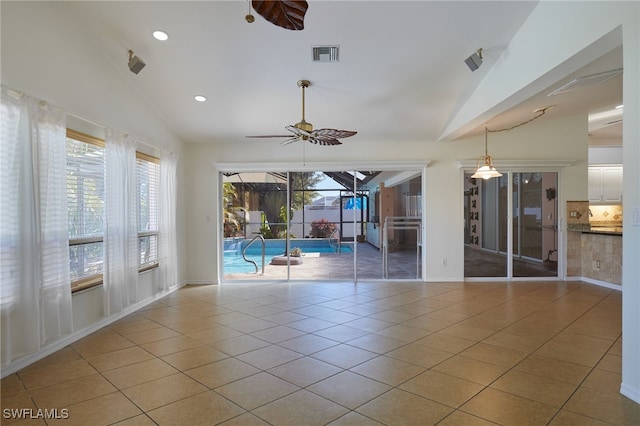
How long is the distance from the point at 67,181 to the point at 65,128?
1.83 feet

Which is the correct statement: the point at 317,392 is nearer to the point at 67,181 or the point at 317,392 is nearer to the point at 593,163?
the point at 67,181

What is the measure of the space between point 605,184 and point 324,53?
24.6ft

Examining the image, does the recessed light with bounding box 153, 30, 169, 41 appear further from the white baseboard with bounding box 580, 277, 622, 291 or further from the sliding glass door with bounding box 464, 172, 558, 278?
the white baseboard with bounding box 580, 277, 622, 291

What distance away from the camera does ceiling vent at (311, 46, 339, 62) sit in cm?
388

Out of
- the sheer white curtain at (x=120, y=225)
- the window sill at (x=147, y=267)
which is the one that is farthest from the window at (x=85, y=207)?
the window sill at (x=147, y=267)

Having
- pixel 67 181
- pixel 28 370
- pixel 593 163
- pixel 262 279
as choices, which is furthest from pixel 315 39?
pixel 593 163

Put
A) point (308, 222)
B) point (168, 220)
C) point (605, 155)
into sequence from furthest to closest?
point (605, 155), point (308, 222), point (168, 220)

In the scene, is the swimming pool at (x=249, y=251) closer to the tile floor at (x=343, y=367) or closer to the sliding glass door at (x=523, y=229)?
the tile floor at (x=343, y=367)

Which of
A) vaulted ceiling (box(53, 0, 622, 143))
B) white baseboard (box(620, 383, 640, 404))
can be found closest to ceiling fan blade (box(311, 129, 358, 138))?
vaulted ceiling (box(53, 0, 622, 143))

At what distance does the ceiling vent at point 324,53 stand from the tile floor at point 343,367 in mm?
3150

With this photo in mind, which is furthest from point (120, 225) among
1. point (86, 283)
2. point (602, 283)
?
point (602, 283)

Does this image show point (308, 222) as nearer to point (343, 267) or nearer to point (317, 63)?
point (343, 267)

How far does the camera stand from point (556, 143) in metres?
6.48

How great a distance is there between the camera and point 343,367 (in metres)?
2.98
